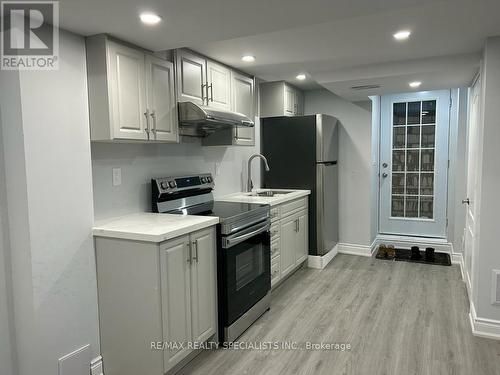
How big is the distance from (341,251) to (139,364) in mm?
3464

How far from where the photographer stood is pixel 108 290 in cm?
222

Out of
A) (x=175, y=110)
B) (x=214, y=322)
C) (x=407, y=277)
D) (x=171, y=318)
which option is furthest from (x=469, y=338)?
(x=175, y=110)

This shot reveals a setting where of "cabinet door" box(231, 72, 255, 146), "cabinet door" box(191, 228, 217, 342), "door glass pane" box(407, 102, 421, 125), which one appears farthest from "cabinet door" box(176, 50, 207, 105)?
"door glass pane" box(407, 102, 421, 125)

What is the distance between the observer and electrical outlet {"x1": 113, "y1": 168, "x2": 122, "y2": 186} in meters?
2.51


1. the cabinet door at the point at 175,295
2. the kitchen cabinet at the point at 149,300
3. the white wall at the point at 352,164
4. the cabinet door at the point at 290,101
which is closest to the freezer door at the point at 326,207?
the white wall at the point at 352,164

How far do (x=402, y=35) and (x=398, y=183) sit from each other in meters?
3.16

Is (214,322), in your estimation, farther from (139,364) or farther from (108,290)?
(108,290)

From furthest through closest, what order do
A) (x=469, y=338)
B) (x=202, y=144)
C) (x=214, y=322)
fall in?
(x=202, y=144) < (x=469, y=338) < (x=214, y=322)

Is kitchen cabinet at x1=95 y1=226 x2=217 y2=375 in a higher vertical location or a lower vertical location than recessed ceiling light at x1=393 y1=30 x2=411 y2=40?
lower

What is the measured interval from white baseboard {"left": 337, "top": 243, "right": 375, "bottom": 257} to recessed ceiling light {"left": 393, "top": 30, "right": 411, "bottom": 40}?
2.95m

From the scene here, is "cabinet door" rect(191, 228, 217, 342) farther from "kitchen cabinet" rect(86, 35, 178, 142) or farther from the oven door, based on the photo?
"kitchen cabinet" rect(86, 35, 178, 142)

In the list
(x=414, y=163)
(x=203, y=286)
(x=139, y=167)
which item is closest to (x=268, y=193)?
(x=139, y=167)

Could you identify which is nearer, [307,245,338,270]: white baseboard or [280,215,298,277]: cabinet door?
[280,215,298,277]: cabinet door

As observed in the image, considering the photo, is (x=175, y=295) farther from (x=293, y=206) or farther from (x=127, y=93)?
(x=293, y=206)
